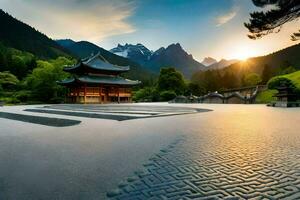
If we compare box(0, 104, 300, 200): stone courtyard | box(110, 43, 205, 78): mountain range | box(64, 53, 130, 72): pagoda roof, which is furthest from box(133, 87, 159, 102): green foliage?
box(110, 43, 205, 78): mountain range

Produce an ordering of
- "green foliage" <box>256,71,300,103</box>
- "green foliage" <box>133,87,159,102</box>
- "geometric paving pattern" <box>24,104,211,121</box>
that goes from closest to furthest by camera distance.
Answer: "geometric paving pattern" <box>24,104,211,121</box>, "green foliage" <box>256,71,300,103</box>, "green foliage" <box>133,87,159,102</box>

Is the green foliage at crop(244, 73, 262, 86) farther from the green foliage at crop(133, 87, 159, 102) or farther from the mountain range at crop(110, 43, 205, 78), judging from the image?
the mountain range at crop(110, 43, 205, 78)

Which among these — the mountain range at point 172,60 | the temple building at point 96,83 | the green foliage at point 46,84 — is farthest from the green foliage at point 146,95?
the mountain range at point 172,60

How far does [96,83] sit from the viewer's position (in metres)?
35.5

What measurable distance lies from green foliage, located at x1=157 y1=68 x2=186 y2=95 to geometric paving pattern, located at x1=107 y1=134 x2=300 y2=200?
4516cm

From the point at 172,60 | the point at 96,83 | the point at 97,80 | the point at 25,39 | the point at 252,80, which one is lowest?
the point at 96,83

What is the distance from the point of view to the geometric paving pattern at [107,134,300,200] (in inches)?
113

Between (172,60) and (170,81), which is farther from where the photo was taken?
(172,60)

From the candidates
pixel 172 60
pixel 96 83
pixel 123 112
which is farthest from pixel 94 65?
pixel 172 60

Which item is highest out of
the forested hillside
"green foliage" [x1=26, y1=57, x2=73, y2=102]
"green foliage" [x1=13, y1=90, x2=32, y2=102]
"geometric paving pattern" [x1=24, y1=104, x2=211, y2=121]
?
the forested hillside

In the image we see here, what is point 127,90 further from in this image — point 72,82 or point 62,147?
point 62,147

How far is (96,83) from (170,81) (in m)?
18.9

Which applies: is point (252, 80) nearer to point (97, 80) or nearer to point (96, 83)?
point (97, 80)

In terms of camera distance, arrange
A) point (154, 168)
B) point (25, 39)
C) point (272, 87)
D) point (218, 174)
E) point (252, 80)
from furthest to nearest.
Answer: point (25, 39)
point (252, 80)
point (272, 87)
point (154, 168)
point (218, 174)
